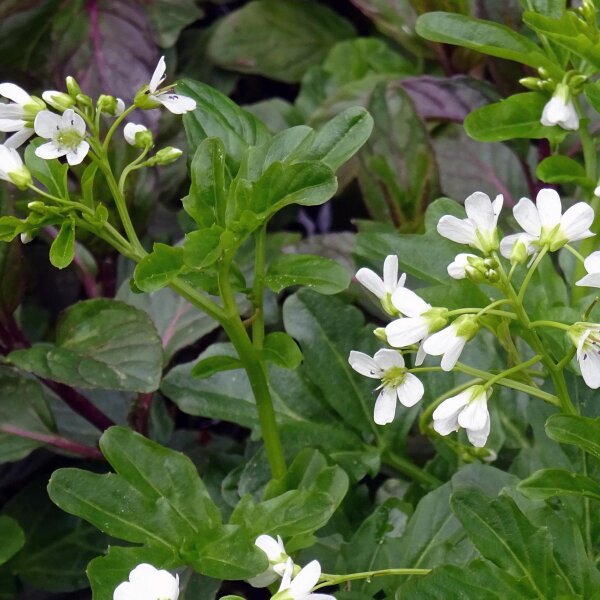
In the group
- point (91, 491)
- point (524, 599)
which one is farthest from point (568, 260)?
point (91, 491)

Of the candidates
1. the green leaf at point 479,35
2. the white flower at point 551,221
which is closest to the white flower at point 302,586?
the white flower at point 551,221

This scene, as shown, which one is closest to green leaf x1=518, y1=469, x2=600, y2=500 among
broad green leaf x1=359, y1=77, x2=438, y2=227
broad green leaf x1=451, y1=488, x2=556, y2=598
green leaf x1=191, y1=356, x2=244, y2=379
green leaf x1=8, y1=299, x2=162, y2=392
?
broad green leaf x1=451, y1=488, x2=556, y2=598

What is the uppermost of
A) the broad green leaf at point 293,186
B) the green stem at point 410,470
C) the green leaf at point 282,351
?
the broad green leaf at point 293,186

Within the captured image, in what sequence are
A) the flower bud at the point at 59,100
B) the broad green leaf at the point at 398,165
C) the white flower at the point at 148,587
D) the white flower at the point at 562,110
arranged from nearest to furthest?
the white flower at the point at 148,587
the flower bud at the point at 59,100
the white flower at the point at 562,110
the broad green leaf at the point at 398,165

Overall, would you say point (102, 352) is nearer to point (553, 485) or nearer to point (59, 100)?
point (59, 100)

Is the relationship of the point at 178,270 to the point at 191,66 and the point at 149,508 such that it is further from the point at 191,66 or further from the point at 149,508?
the point at 191,66

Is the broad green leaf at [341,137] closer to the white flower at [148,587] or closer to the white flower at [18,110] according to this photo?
the white flower at [18,110]
